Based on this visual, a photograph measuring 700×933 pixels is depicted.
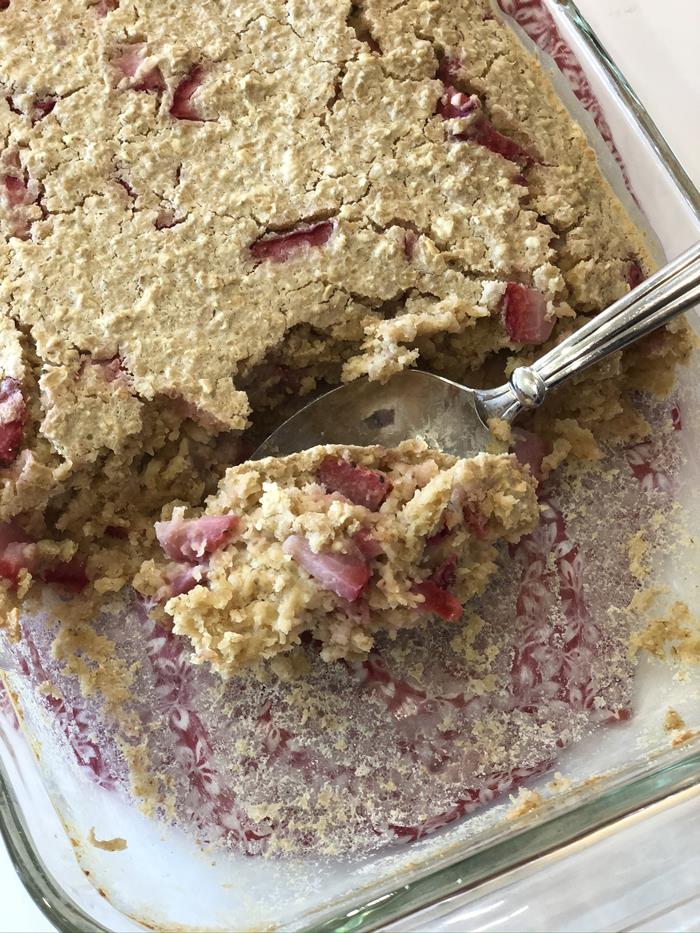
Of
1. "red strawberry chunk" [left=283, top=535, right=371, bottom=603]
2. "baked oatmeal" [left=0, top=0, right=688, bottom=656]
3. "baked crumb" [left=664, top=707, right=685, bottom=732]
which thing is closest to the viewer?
"red strawberry chunk" [left=283, top=535, right=371, bottom=603]

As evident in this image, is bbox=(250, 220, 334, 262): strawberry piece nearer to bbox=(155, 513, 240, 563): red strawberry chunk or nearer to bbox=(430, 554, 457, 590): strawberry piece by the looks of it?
bbox=(155, 513, 240, 563): red strawberry chunk

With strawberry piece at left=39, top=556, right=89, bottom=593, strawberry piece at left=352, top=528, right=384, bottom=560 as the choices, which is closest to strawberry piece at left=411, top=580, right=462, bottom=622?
strawberry piece at left=352, top=528, right=384, bottom=560

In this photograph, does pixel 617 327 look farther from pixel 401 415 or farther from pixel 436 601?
pixel 436 601

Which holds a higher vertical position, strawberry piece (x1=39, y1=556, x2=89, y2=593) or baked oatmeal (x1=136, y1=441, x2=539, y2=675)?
strawberry piece (x1=39, y1=556, x2=89, y2=593)

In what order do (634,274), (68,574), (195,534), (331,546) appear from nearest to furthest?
(331,546)
(195,534)
(68,574)
(634,274)

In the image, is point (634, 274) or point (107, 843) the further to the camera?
point (634, 274)

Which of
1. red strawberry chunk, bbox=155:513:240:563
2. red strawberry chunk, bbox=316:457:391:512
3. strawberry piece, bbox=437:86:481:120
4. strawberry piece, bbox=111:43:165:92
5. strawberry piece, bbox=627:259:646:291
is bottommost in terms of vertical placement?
strawberry piece, bbox=627:259:646:291

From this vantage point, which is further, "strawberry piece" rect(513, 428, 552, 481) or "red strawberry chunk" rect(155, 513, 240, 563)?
"strawberry piece" rect(513, 428, 552, 481)

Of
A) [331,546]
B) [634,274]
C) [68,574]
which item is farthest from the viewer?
[634,274]

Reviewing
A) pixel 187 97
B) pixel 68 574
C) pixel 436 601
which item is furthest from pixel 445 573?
pixel 187 97
